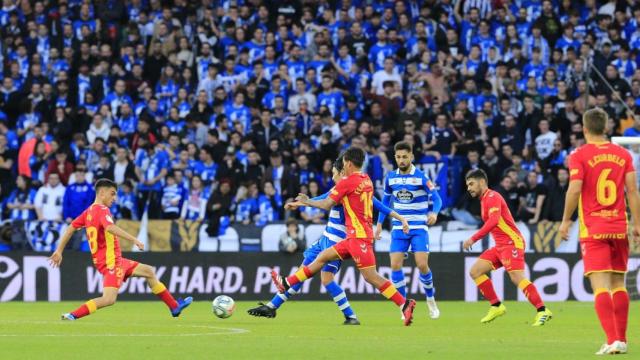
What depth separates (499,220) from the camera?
55.5ft

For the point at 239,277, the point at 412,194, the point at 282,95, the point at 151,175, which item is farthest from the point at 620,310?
the point at 282,95

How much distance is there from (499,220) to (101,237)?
5.07m

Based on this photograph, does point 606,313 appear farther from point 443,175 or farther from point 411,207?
point 443,175

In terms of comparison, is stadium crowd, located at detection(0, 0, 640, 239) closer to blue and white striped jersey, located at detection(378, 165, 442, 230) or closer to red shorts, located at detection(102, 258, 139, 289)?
blue and white striped jersey, located at detection(378, 165, 442, 230)

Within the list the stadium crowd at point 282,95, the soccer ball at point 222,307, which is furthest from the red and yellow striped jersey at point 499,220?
the stadium crowd at point 282,95

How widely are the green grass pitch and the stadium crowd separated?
4.63m

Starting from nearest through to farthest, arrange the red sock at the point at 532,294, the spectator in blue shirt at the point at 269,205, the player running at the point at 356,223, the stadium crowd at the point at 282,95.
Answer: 1. the player running at the point at 356,223
2. the red sock at the point at 532,294
3. the spectator in blue shirt at the point at 269,205
4. the stadium crowd at the point at 282,95

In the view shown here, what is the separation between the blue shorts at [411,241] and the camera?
1783cm

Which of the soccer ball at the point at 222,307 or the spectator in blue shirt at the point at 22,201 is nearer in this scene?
the soccer ball at the point at 222,307

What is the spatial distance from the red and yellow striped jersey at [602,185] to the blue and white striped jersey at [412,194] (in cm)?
660

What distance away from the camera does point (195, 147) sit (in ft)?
84.5

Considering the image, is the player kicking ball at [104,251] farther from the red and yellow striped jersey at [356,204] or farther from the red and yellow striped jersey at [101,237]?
the red and yellow striped jersey at [356,204]

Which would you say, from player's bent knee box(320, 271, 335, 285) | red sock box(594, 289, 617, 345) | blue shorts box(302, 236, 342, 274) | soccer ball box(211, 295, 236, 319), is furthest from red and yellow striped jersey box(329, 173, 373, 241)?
red sock box(594, 289, 617, 345)

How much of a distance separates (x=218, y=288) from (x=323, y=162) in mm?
3236
